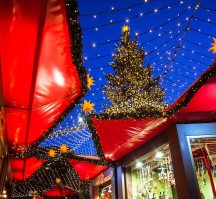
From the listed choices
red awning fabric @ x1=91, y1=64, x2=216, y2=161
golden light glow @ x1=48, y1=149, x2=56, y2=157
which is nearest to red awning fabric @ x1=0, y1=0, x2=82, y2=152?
red awning fabric @ x1=91, y1=64, x2=216, y2=161

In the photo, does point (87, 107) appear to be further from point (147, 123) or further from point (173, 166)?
point (173, 166)

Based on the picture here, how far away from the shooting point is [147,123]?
522cm

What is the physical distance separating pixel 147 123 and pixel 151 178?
3.04m

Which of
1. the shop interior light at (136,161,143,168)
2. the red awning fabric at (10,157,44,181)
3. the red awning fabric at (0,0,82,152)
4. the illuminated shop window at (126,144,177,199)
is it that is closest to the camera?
the red awning fabric at (0,0,82,152)

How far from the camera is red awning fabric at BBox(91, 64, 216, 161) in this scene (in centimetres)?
440

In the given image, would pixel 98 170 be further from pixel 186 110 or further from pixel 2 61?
pixel 2 61

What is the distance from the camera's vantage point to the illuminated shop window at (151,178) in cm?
698

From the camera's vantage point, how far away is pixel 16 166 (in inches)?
370

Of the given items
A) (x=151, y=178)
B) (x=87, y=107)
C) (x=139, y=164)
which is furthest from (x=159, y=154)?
(x=87, y=107)

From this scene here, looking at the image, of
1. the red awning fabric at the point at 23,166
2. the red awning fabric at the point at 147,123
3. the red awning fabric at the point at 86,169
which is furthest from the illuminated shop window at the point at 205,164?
the red awning fabric at the point at 23,166

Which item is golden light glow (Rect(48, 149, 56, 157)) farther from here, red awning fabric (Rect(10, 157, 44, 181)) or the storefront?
the storefront

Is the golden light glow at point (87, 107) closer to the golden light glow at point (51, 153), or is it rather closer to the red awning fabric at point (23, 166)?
the golden light glow at point (51, 153)

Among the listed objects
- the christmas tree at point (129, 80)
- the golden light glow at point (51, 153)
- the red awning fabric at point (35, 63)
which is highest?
the christmas tree at point (129, 80)

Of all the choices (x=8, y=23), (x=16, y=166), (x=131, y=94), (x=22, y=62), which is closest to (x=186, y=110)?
(x=22, y=62)
